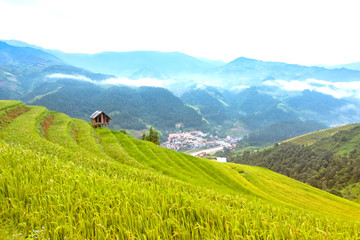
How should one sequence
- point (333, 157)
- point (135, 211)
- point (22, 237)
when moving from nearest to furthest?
point (22, 237), point (135, 211), point (333, 157)

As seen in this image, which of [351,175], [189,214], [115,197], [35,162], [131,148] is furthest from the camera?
[351,175]

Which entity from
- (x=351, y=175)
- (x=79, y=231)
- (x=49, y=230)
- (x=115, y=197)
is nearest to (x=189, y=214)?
(x=115, y=197)

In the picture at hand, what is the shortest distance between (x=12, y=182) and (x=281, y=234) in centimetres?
562

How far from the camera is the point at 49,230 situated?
3.11 meters

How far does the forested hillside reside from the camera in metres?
102

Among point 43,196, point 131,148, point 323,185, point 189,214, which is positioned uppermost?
point 43,196

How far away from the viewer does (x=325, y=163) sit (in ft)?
418

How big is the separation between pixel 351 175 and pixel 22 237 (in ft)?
475

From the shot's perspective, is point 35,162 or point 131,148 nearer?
point 35,162

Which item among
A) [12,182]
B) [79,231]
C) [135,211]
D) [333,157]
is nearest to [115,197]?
[135,211]

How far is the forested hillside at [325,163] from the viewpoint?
101875 millimetres

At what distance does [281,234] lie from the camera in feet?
11.2

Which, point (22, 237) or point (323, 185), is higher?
point (22, 237)

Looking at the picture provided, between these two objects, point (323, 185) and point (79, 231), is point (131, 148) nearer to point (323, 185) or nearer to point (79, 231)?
point (79, 231)
